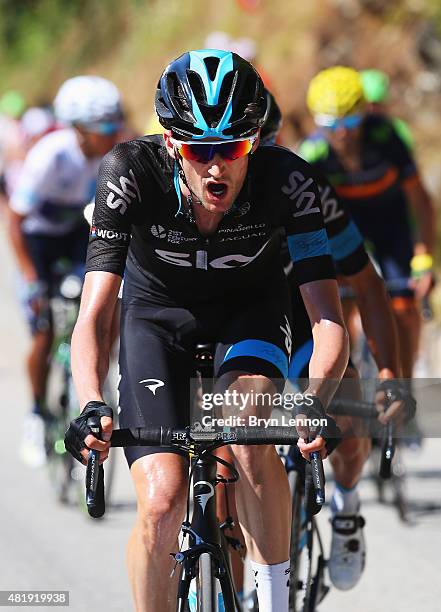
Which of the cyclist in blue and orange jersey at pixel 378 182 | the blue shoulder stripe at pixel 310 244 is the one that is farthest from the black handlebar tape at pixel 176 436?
the cyclist in blue and orange jersey at pixel 378 182

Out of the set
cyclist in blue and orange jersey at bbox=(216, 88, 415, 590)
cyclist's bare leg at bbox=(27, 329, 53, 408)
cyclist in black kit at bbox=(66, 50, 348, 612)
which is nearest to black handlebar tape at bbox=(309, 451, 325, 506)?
cyclist in black kit at bbox=(66, 50, 348, 612)

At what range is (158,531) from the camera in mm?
3822

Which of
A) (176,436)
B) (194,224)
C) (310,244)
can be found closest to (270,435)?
(176,436)

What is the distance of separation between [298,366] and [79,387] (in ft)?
4.54

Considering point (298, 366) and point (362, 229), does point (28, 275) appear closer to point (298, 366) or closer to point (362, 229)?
point (362, 229)

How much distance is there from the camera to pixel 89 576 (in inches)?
240

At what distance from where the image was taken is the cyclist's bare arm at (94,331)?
12.6ft

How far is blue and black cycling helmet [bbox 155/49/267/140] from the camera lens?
3838mm

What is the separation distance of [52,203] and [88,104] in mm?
1025

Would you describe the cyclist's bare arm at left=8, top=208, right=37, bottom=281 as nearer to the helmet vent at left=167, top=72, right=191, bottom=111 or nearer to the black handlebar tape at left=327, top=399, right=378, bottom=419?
the black handlebar tape at left=327, top=399, right=378, bottom=419

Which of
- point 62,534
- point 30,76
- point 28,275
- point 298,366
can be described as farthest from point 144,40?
point 298,366

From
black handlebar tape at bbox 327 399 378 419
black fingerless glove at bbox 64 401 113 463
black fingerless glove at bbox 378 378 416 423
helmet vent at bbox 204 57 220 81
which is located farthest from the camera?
black handlebar tape at bbox 327 399 378 419

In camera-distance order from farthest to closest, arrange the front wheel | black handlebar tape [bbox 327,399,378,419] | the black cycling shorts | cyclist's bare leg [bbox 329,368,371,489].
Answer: cyclist's bare leg [bbox 329,368,371,489]
black handlebar tape [bbox 327,399,378,419]
the black cycling shorts
the front wheel

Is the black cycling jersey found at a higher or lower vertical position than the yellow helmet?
lower
